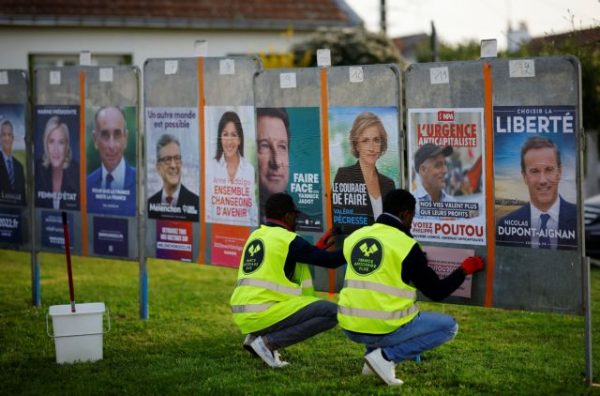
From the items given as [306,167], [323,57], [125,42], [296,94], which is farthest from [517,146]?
[125,42]

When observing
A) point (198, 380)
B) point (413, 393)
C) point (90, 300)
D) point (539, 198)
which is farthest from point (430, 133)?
point (90, 300)

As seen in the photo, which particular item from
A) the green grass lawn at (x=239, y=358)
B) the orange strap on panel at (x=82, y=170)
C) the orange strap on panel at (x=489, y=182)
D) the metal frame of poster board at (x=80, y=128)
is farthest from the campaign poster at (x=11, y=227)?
the orange strap on panel at (x=489, y=182)

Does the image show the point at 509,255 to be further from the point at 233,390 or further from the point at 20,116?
the point at 20,116

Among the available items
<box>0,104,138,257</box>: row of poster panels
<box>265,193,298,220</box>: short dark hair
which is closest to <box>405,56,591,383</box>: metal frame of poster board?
<box>265,193,298,220</box>: short dark hair

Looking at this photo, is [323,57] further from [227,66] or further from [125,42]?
[125,42]

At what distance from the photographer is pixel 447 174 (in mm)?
Answer: 8836

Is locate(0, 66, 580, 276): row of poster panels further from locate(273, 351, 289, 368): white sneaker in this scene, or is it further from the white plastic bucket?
the white plastic bucket

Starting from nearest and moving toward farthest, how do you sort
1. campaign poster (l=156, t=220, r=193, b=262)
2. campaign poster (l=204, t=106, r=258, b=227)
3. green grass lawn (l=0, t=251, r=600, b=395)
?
green grass lawn (l=0, t=251, r=600, b=395), campaign poster (l=204, t=106, r=258, b=227), campaign poster (l=156, t=220, r=193, b=262)

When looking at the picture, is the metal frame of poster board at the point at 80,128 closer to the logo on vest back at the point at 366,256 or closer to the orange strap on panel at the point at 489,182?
the logo on vest back at the point at 366,256

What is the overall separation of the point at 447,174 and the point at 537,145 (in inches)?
35.3

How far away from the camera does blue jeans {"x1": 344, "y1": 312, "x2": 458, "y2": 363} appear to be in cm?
818

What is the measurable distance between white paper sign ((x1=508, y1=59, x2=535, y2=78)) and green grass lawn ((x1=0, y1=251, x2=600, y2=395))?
2.39m

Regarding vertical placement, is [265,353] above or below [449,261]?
below

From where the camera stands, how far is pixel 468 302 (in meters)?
8.80
